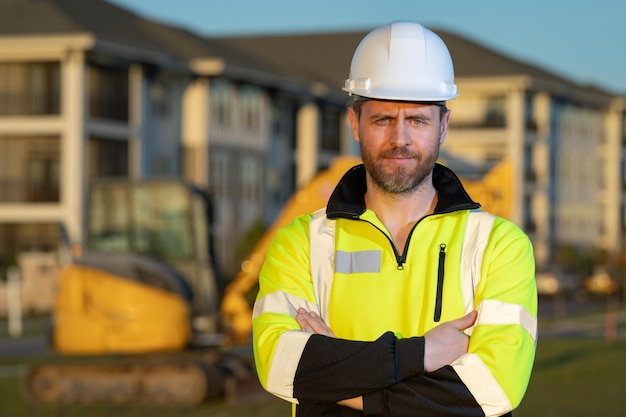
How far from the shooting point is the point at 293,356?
182 inches

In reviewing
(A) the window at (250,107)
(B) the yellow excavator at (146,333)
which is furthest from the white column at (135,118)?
(B) the yellow excavator at (146,333)

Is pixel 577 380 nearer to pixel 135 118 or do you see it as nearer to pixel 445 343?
pixel 445 343

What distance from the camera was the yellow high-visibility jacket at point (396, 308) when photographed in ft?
14.7

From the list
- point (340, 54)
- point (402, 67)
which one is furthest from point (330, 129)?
point (402, 67)

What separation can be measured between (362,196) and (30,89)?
4929 centimetres

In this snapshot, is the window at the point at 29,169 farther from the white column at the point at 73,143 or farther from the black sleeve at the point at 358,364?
the black sleeve at the point at 358,364

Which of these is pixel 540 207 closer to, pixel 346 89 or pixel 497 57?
pixel 497 57

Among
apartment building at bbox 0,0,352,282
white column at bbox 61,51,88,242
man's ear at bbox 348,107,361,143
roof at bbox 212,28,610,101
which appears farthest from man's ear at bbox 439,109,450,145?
roof at bbox 212,28,610,101

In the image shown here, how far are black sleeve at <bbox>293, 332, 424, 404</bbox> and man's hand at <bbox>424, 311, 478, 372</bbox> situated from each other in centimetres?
2

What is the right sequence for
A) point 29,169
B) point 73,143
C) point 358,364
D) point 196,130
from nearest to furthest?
point 358,364 < point 73,143 < point 29,169 < point 196,130

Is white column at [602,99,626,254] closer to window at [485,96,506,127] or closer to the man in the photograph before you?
window at [485,96,506,127]

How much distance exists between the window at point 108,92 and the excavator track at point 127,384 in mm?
32987

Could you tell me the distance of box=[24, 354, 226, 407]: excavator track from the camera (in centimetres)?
2095

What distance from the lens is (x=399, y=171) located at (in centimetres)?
462
